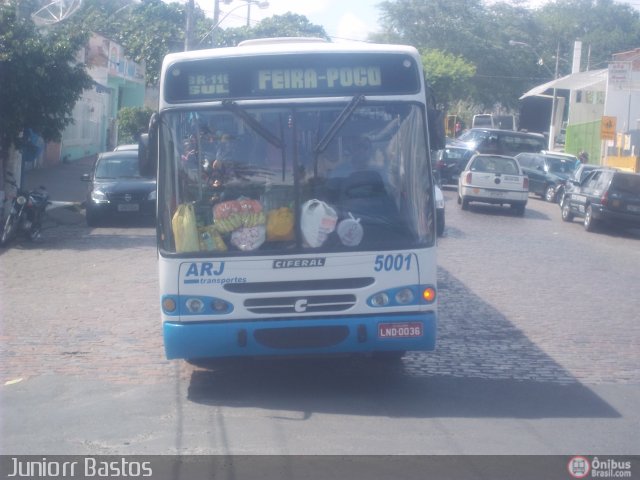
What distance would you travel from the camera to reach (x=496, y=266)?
1617 centimetres

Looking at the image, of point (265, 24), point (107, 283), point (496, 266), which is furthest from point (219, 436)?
point (265, 24)

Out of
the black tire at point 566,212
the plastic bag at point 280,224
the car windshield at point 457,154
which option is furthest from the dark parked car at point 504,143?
the plastic bag at point 280,224

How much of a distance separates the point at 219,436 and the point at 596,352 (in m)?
4.79

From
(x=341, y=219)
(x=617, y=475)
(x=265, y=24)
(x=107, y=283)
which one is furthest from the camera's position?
(x=265, y=24)

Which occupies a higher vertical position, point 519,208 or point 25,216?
point 25,216

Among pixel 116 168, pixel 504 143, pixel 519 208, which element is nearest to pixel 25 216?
pixel 116 168

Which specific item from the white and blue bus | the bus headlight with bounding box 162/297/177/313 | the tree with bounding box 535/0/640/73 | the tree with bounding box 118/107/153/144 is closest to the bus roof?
the white and blue bus

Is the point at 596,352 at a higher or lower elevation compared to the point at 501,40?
lower

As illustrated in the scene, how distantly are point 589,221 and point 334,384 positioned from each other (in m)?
16.5

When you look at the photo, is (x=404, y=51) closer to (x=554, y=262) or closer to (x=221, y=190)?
(x=221, y=190)

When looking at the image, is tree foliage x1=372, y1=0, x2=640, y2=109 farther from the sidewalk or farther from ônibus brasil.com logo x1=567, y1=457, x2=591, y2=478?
ônibus brasil.com logo x1=567, y1=457, x2=591, y2=478

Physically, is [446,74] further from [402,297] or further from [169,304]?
[169,304]

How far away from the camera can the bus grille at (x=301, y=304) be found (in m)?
7.54

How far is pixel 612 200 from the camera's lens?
22.6m
